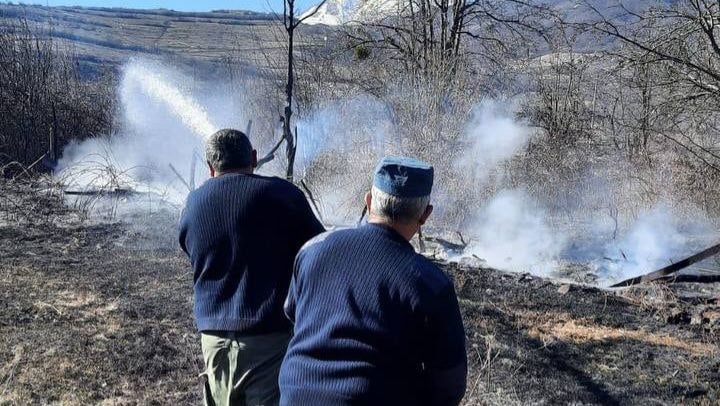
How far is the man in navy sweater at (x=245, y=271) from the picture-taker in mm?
2877

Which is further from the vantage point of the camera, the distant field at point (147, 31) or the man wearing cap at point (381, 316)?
the distant field at point (147, 31)

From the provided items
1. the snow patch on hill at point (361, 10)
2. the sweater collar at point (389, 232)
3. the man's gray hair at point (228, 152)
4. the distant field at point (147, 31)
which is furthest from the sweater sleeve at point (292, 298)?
the distant field at point (147, 31)

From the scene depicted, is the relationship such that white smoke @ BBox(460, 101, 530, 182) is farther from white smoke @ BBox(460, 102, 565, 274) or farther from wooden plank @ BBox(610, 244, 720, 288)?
wooden plank @ BBox(610, 244, 720, 288)

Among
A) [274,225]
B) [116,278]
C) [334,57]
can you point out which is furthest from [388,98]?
[274,225]

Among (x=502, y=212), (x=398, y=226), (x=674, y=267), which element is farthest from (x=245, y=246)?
(x=502, y=212)

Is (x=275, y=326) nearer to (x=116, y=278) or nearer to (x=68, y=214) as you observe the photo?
(x=116, y=278)

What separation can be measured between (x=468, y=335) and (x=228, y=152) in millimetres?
3526

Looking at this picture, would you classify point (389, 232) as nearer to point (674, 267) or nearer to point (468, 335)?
point (468, 335)

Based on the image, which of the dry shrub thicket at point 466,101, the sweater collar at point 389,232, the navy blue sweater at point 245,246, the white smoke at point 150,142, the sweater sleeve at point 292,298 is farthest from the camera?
the white smoke at point 150,142

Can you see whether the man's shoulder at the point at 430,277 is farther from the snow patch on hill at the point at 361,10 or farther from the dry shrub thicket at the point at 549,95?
the snow patch on hill at the point at 361,10

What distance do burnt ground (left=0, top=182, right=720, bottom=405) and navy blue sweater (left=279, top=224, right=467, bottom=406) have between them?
7.67 ft

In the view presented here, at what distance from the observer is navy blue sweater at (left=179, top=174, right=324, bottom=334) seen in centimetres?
287

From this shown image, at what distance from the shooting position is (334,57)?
15172 millimetres

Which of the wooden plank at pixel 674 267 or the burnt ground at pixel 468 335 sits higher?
the wooden plank at pixel 674 267
